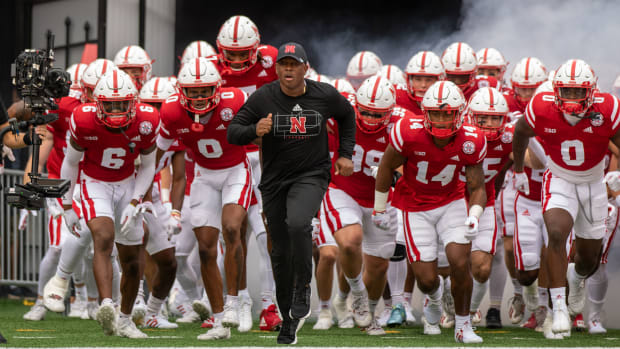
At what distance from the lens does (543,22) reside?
32.6 ft

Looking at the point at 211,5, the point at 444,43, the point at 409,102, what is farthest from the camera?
the point at 211,5

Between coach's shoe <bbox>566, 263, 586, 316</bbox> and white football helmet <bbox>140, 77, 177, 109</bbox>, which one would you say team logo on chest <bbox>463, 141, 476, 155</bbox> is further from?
white football helmet <bbox>140, 77, 177, 109</bbox>

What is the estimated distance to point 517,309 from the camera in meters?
9.00

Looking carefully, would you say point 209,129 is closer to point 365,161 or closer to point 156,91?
point 365,161

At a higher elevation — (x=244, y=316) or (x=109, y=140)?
(x=109, y=140)

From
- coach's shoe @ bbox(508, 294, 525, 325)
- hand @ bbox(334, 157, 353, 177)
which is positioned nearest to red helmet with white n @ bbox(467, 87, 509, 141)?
coach's shoe @ bbox(508, 294, 525, 325)

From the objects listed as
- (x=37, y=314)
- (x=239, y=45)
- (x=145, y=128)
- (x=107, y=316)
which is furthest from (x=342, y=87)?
(x=37, y=314)

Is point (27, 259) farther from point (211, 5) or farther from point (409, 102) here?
point (409, 102)

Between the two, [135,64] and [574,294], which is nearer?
[574,294]

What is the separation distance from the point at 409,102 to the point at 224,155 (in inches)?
79.2

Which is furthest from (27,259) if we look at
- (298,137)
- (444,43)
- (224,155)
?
(298,137)

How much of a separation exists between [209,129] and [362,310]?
189 centimetres

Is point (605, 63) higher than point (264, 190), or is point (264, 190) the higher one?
point (605, 63)

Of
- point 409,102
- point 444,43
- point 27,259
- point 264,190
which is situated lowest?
point 27,259
